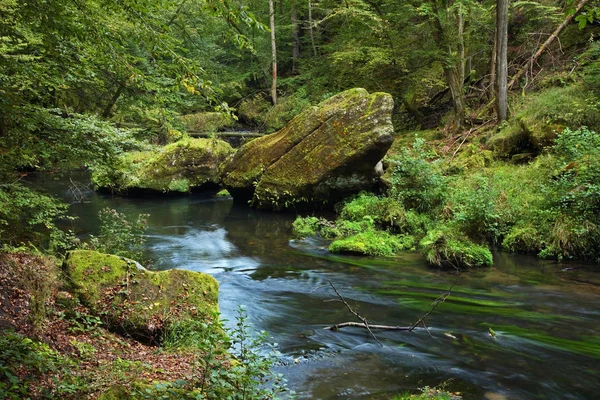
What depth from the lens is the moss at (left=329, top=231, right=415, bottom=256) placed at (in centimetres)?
955

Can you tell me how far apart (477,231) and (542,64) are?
948 centimetres

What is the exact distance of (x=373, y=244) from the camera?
9703 millimetres

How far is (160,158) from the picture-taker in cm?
1733

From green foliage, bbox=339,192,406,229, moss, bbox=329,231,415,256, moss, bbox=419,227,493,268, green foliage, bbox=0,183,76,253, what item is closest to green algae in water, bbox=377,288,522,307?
moss, bbox=419,227,493,268

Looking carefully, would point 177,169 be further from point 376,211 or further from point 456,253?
point 456,253

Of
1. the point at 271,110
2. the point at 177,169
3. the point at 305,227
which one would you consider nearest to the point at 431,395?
the point at 305,227

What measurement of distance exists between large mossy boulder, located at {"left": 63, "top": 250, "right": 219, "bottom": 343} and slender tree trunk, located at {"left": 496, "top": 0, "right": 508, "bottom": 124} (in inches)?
458

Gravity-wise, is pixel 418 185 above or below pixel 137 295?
above

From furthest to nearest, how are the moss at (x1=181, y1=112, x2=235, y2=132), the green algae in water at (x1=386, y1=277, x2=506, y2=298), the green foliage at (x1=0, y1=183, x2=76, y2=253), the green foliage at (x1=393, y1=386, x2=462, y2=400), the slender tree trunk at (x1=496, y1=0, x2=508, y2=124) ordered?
the moss at (x1=181, y1=112, x2=235, y2=132) < the slender tree trunk at (x1=496, y1=0, x2=508, y2=124) < the green algae in water at (x1=386, y1=277, x2=506, y2=298) < the green foliage at (x1=0, y1=183, x2=76, y2=253) < the green foliage at (x1=393, y1=386, x2=462, y2=400)

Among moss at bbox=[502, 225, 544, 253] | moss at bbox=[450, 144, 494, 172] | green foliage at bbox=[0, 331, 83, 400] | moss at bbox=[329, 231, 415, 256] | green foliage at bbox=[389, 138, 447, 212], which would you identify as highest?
moss at bbox=[450, 144, 494, 172]

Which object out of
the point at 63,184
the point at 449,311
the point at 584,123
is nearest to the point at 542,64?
the point at 584,123

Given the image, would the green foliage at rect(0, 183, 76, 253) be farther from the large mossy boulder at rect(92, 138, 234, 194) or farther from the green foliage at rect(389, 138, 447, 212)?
the large mossy boulder at rect(92, 138, 234, 194)

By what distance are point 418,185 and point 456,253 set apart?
3.25 metres

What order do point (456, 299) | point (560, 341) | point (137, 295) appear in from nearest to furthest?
point (137, 295) < point (560, 341) < point (456, 299)
